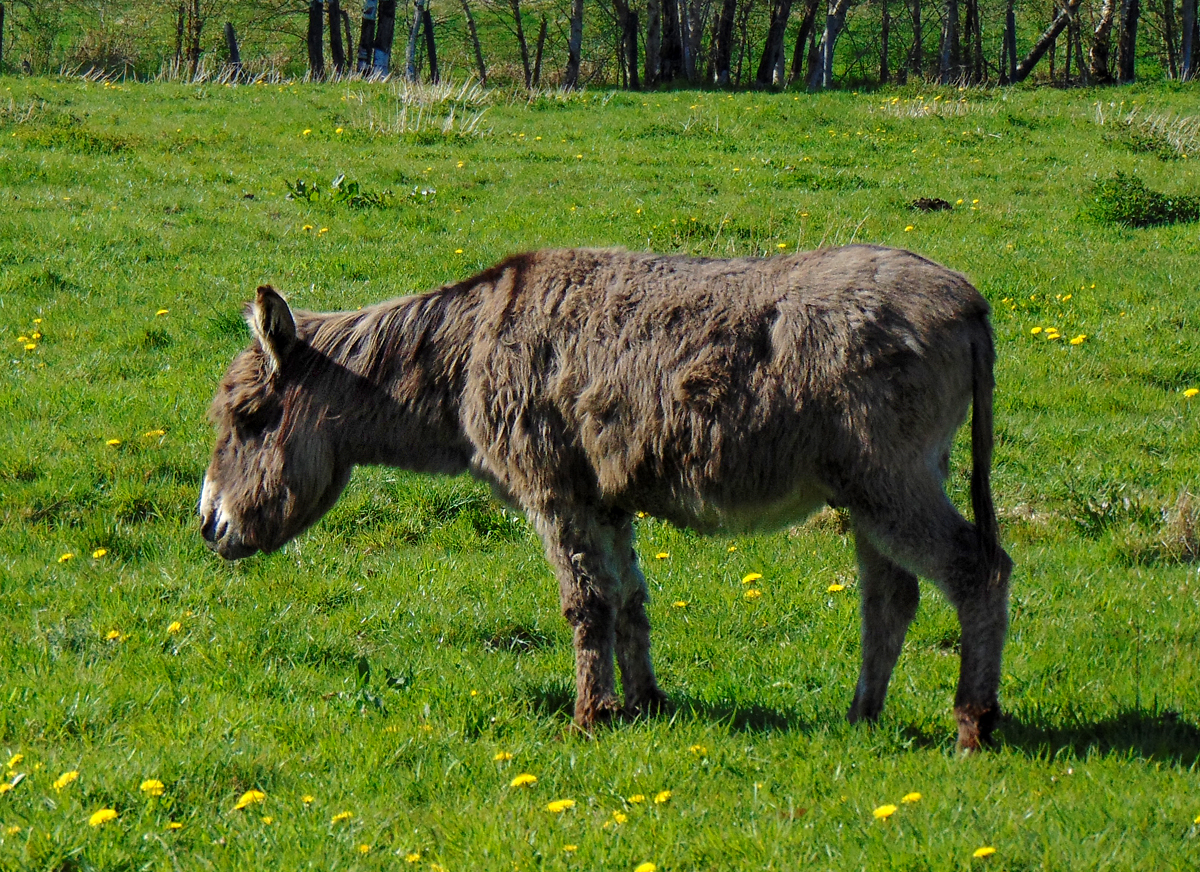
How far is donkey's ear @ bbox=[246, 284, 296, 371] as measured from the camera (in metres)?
4.81

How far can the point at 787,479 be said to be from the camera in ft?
13.6

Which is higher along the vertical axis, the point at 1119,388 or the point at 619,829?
the point at 1119,388

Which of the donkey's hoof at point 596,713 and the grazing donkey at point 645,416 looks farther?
the donkey's hoof at point 596,713

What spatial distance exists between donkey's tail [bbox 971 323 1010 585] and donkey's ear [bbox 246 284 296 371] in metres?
2.85

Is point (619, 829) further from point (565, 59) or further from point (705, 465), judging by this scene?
point (565, 59)

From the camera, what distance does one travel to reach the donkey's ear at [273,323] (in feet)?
15.8

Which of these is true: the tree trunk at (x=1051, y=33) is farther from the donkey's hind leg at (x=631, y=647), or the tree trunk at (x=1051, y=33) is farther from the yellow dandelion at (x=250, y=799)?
the yellow dandelion at (x=250, y=799)

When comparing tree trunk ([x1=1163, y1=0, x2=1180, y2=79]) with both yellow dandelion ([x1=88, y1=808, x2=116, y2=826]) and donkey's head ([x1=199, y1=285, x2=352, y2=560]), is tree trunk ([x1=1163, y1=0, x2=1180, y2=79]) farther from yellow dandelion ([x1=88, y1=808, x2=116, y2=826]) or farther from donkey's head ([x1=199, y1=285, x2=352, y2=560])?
yellow dandelion ([x1=88, y1=808, x2=116, y2=826])

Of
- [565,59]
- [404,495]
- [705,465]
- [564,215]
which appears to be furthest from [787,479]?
[565,59]

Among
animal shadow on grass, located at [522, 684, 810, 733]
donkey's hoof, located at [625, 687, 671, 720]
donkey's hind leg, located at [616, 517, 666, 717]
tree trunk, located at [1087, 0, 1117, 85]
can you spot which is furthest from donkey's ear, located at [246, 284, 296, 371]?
tree trunk, located at [1087, 0, 1117, 85]

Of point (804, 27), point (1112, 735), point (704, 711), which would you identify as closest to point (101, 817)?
point (704, 711)

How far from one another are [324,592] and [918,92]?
2040cm

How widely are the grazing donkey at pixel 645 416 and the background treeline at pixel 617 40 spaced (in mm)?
22549

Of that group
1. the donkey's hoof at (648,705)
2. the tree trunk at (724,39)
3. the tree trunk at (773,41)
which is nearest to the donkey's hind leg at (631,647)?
the donkey's hoof at (648,705)
